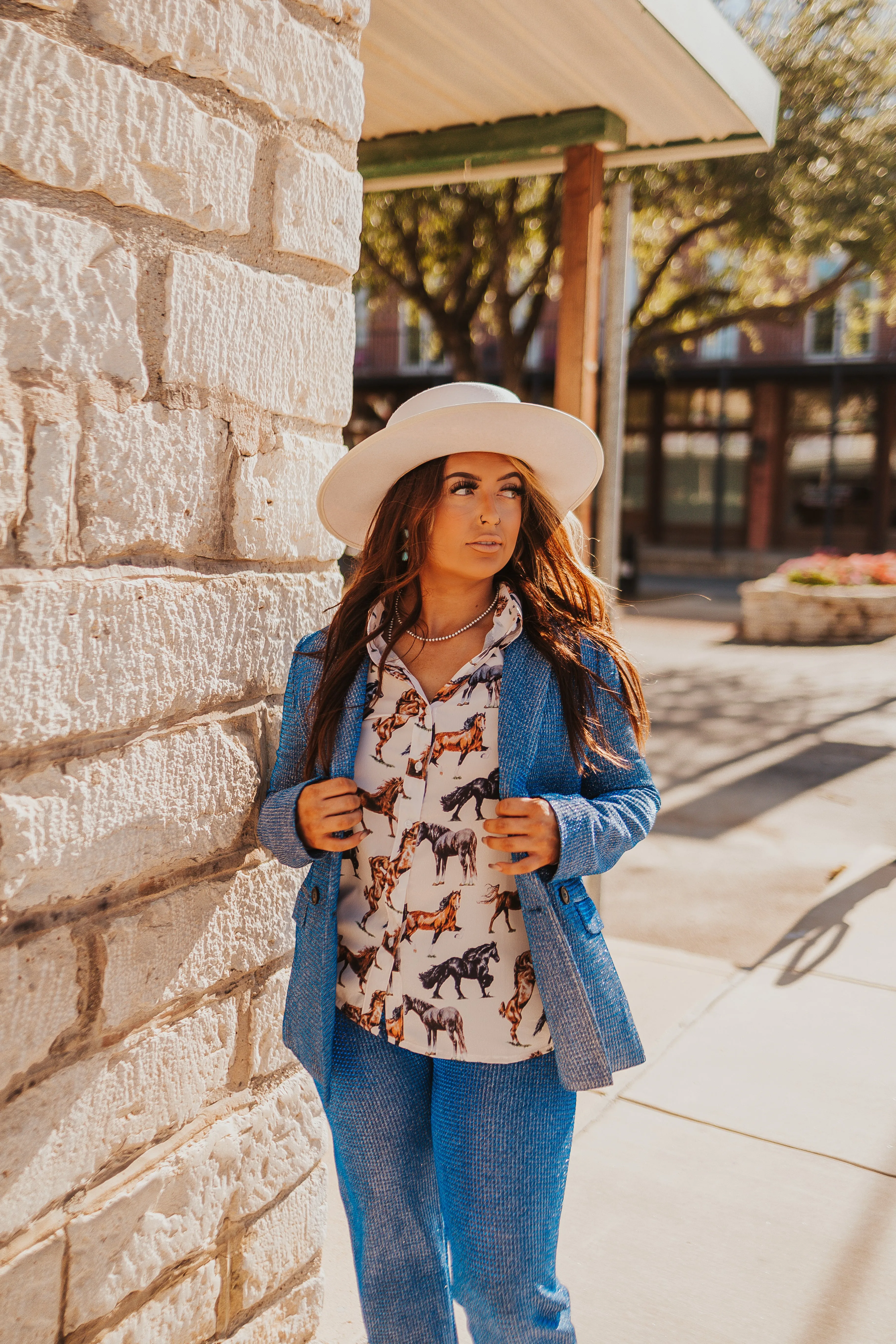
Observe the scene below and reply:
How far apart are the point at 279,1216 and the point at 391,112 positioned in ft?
11.2

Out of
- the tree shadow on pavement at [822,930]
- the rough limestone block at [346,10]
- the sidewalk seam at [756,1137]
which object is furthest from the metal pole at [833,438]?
the rough limestone block at [346,10]

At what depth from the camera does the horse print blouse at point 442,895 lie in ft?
5.77

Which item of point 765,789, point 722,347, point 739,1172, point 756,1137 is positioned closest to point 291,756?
point 739,1172

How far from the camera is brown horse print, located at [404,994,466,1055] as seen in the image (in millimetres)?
1740

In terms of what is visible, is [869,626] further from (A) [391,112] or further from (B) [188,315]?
(B) [188,315]

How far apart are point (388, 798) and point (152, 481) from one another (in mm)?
630

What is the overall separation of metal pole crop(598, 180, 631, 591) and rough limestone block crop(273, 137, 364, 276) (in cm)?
200

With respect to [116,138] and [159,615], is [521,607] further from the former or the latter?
[116,138]

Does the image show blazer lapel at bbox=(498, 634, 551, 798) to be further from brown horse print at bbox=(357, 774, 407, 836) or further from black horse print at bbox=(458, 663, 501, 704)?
brown horse print at bbox=(357, 774, 407, 836)

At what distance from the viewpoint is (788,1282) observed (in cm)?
245

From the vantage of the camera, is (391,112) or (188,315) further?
(391,112)

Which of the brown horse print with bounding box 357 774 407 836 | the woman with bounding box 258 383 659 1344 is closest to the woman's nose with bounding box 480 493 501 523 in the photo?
the woman with bounding box 258 383 659 1344

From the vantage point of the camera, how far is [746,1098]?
10.5 ft

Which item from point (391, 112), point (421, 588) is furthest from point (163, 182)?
point (391, 112)
